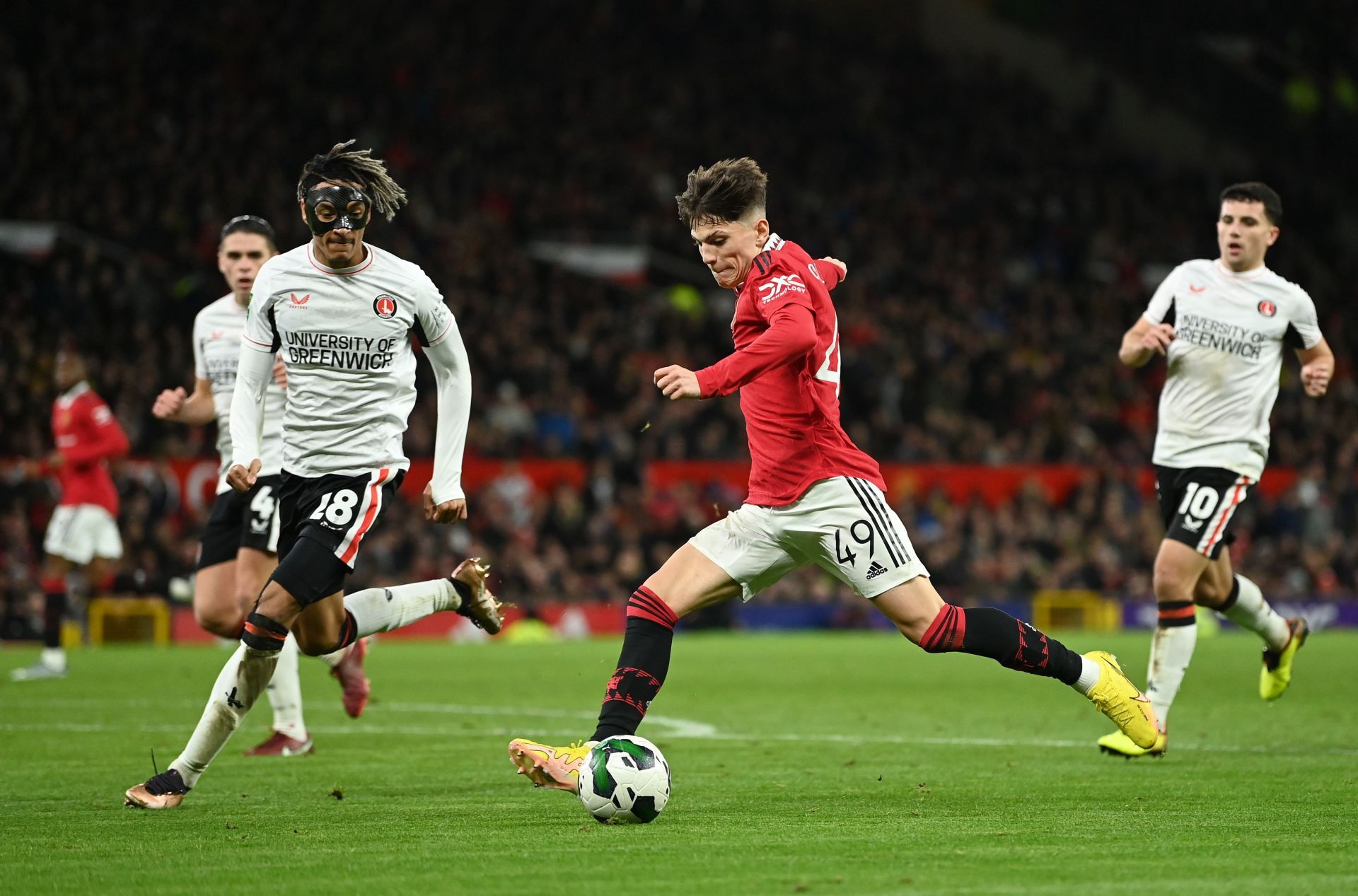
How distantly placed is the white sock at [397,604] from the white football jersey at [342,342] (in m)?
0.69

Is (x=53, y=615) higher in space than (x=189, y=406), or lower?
lower

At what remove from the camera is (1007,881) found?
15.9 feet

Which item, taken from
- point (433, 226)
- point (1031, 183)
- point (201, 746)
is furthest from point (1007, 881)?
point (1031, 183)

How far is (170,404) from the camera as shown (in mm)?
8828

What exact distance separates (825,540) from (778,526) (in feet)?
0.62

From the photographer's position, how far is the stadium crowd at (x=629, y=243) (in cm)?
2245

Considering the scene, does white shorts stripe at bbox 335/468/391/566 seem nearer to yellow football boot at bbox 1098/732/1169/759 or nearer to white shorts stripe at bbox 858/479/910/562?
white shorts stripe at bbox 858/479/910/562

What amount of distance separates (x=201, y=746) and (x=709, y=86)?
27.9 m

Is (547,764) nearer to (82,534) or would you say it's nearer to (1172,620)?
(1172,620)

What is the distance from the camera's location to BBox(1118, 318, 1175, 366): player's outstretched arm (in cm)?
856

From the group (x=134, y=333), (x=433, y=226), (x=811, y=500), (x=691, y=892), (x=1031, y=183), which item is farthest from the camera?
(x=1031, y=183)

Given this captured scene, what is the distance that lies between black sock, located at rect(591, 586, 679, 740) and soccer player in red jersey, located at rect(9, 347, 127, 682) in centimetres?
919

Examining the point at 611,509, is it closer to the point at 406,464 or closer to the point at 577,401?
the point at 577,401

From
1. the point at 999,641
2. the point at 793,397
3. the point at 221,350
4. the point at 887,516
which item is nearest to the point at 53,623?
the point at 221,350
